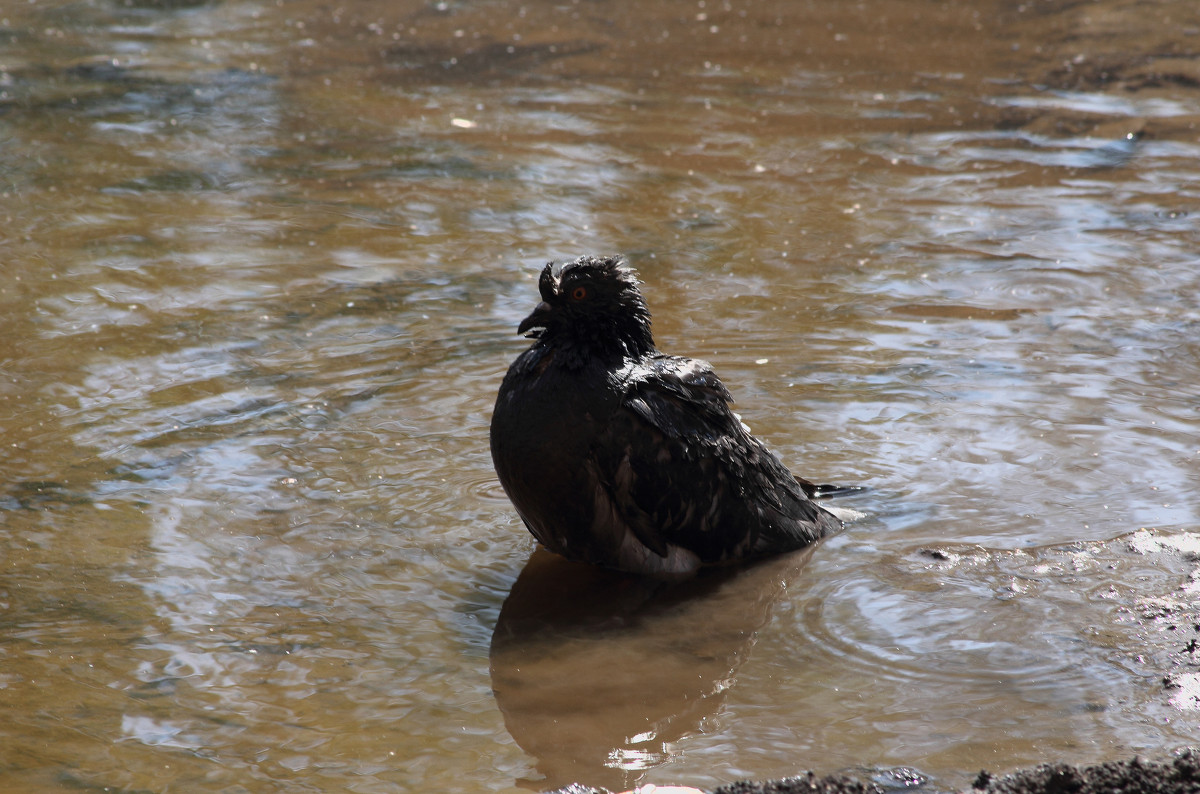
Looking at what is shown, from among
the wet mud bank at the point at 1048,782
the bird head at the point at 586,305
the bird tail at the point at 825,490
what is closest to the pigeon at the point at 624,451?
the bird head at the point at 586,305

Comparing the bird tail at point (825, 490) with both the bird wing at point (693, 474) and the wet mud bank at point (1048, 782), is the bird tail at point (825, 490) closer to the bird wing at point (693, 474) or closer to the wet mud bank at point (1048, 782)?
the bird wing at point (693, 474)

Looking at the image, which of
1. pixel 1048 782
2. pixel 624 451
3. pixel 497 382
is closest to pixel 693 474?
pixel 624 451

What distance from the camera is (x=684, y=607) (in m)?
4.57

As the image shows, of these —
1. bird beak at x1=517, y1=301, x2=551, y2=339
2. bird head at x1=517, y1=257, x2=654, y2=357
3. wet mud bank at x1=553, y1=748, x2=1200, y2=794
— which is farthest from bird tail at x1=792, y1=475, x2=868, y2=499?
wet mud bank at x1=553, y1=748, x2=1200, y2=794

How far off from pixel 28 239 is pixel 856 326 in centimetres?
566

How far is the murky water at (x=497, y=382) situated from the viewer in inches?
144

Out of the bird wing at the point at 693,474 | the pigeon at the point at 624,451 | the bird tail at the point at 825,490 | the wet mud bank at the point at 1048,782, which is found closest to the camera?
the wet mud bank at the point at 1048,782

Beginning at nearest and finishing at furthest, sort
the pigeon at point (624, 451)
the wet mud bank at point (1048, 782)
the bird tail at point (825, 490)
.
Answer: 1. the wet mud bank at point (1048, 782)
2. the pigeon at point (624, 451)
3. the bird tail at point (825, 490)

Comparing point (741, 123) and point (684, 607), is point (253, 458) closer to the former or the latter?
point (684, 607)

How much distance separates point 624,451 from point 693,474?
0.33 m

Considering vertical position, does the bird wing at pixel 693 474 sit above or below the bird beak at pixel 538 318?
below

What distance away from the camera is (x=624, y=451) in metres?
4.63

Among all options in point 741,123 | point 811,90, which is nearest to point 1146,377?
point 741,123

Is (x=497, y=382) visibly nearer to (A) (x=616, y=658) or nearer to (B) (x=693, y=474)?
(B) (x=693, y=474)
